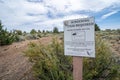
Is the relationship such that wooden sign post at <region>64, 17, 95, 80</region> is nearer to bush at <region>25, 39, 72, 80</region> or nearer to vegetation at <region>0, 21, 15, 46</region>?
bush at <region>25, 39, 72, 80</region>

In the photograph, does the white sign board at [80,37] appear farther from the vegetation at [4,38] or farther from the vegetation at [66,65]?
the vegetation at [4,38]

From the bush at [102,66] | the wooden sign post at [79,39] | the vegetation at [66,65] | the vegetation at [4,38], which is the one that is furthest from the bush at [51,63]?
the vegetation at [4,38]

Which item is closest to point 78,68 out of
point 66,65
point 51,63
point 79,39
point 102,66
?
point 79,39

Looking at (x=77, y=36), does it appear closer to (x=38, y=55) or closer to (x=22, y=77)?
(x=38, y=55)

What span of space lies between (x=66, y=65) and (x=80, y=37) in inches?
72.7

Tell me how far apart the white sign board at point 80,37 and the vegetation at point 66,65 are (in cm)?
127

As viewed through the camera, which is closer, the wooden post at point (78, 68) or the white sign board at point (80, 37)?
the white sign board at point (80, 37)

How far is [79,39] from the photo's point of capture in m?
3.96

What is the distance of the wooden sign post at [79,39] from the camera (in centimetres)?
382

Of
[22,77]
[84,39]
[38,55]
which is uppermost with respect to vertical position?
[84,39]

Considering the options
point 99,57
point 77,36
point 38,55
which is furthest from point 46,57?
point 77,36

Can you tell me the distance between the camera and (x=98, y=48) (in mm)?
5543

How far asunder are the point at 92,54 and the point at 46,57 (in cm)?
215

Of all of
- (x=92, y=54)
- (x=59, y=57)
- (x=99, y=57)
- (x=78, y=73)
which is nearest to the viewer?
(x=92, y=54)
